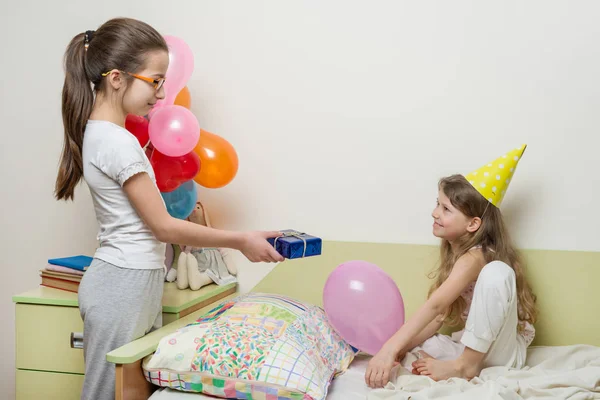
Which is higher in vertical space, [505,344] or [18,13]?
[18,13]

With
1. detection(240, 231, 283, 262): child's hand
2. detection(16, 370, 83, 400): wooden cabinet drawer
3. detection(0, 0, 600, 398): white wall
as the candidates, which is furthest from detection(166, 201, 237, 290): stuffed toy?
detection(240, 231, 283, 262): child's hand

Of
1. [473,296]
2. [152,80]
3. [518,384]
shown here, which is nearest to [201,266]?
[152,80]

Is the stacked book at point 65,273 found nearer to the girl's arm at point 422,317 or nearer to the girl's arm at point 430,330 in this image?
the girl's arm at point 422,317

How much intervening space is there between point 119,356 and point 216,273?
0.72 m

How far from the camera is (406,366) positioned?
5.22 ft

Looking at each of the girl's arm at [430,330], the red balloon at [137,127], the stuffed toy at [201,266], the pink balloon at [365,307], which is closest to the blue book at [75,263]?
the stuffed toy at [201,266]

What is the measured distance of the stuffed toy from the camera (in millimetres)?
1904

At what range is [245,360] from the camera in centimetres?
138

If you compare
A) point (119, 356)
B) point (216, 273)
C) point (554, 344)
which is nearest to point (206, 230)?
point (119, 356)

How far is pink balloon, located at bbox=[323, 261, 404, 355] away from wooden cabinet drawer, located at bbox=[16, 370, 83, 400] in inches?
29.9

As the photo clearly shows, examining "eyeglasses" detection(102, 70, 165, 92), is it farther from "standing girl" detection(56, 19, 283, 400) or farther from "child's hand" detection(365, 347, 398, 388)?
"child's hand" detection(365, 347, 398, 388)

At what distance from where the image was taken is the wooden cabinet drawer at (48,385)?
5.54 feet

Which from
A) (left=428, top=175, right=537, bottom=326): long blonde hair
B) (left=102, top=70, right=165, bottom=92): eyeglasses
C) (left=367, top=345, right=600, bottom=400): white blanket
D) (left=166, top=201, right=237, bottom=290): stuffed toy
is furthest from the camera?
(left=166, top=201, right=237, bottom=290): stuffed toy

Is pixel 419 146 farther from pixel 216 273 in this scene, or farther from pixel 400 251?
pixel 216 273
